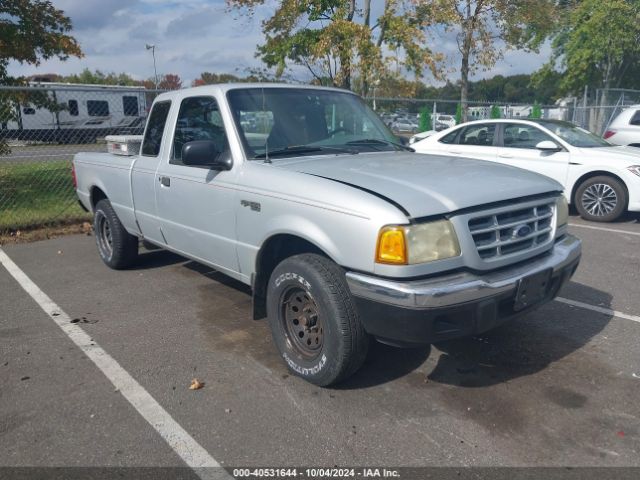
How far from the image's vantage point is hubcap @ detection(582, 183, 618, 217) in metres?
8.31

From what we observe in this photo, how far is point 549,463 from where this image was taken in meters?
2.65

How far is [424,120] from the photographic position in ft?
82.5

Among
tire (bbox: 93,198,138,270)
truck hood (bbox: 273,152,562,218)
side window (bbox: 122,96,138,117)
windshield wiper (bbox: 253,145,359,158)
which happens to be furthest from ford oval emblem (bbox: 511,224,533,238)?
side window (bbox: 122,96,138,117)

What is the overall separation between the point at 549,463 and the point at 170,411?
2085 mm

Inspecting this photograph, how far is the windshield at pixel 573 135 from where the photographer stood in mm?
8773

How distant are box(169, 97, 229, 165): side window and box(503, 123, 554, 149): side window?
6.16 m

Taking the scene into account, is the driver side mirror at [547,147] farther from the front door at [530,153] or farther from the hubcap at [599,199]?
the hubcap at [599,199]

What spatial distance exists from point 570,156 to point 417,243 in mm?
6788

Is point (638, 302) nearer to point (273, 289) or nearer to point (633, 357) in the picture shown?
point (633, 357)

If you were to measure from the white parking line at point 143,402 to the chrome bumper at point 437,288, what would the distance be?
1.17 metres

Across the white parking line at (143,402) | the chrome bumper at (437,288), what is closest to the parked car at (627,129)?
the chrome bumper at (437,288)

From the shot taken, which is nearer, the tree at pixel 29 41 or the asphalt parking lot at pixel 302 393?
the asphalt parking lot at pixel 302 393

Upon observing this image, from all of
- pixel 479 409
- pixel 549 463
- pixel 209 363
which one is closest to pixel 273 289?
pixel 209 363

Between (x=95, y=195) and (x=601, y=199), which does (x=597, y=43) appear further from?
(x=95, y=195)
